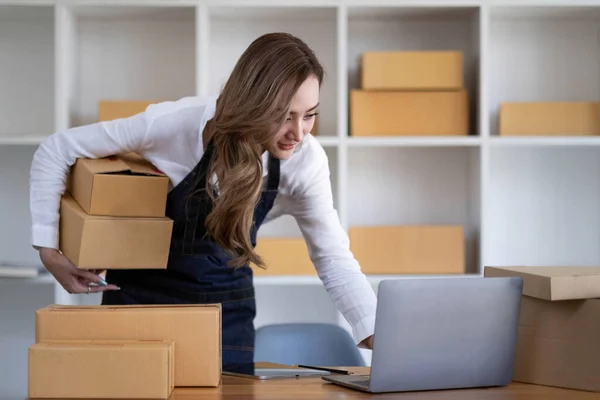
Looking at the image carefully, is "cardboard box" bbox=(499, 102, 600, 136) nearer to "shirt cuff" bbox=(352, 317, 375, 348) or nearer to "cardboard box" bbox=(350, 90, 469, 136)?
"cardboard box" bbox=(350, 90, 469, 136)

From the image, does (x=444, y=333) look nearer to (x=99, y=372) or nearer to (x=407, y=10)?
(x=99, y=372)

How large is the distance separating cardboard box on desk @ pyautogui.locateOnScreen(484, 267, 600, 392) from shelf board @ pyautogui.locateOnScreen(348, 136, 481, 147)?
1.43m

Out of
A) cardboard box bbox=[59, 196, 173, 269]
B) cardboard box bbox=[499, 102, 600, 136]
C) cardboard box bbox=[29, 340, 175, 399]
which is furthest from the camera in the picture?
cardboard box bbox=[499, 102, 600, 136]

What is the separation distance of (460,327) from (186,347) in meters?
0.49

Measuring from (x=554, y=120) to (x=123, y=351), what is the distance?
7.32 feet

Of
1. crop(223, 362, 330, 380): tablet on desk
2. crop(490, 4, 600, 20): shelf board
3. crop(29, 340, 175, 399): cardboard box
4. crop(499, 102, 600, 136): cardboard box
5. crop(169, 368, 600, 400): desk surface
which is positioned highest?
crop(490, 4, 600, 20): shelf board

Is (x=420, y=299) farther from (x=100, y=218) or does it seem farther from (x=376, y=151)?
(x=376, y=151)

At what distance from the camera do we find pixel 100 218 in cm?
173

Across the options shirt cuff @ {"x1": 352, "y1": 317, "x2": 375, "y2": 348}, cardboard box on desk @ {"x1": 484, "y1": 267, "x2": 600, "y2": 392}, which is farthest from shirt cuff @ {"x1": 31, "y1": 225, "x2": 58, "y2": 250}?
cardboard box on desk @ {"x1": 484, "y1": 267, "x2": 600, "y2": 392}

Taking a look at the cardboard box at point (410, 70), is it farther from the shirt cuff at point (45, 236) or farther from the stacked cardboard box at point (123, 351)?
the stacked cardboard box at point (123, 351)

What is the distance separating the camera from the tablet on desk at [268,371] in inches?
63.4

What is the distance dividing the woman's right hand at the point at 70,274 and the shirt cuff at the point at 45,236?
16 millimetres

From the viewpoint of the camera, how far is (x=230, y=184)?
5.76 ft

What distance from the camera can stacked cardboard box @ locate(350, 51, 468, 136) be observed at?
→ 3027mm
